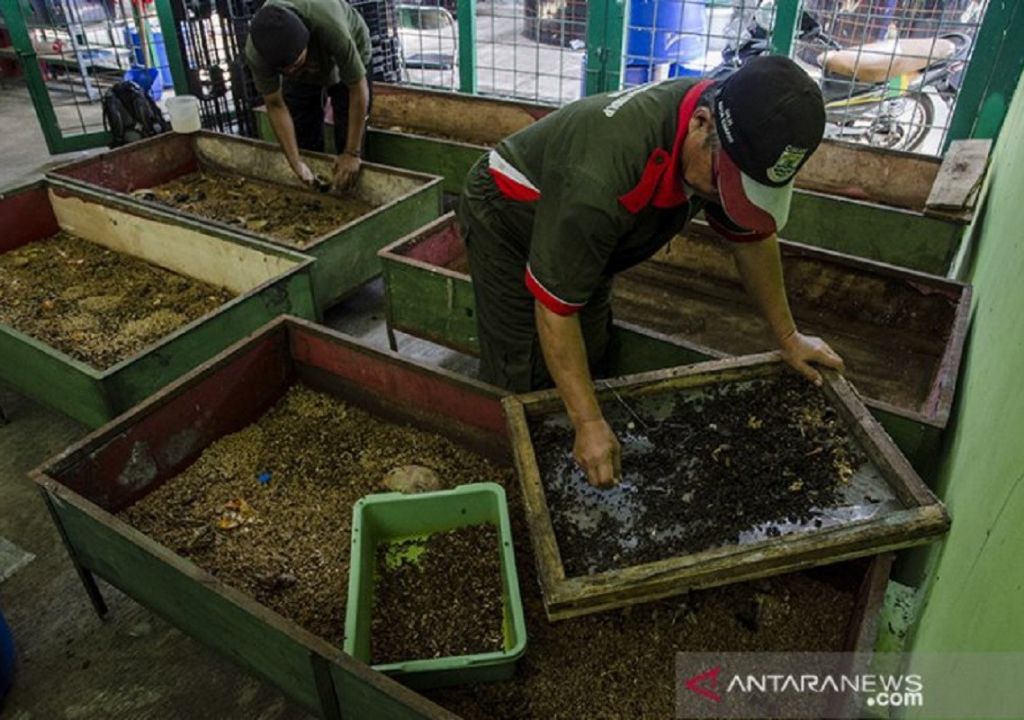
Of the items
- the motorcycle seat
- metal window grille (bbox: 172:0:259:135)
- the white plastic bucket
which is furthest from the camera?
metal window grille (bbox: 172:0:259:135)

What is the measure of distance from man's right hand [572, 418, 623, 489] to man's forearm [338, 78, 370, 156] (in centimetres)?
284

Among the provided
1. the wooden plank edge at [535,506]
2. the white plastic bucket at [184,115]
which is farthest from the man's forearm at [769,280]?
the white plastic bucket at [184,115]

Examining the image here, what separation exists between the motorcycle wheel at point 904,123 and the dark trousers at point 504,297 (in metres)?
3.24

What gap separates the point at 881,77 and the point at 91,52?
7069 millimetres

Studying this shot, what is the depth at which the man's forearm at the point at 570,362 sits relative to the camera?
5.36 ft

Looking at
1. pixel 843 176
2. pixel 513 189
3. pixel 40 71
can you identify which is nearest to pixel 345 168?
pixel 513 189

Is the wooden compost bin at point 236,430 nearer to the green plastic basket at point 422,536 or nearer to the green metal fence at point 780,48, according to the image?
the green plastic basket at point 422,536

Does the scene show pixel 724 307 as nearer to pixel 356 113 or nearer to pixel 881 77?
pixel 356 113

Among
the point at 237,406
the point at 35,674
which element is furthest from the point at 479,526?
the point at 35,674

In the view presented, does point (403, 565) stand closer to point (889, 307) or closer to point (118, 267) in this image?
point (889, 307)

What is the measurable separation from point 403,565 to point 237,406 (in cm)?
94

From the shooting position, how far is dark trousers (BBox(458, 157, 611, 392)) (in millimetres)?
2076

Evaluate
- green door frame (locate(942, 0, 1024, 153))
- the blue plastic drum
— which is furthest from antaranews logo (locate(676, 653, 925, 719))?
the blue plastic drum

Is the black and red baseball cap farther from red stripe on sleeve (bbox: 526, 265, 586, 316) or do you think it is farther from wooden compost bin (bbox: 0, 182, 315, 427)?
wooden compost bin (bbox: 0, 182, 315, 427)
